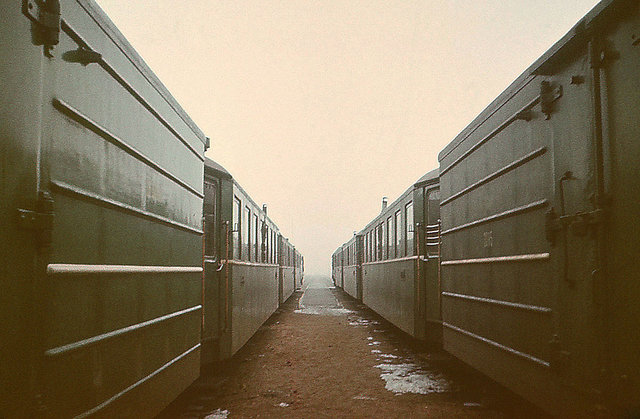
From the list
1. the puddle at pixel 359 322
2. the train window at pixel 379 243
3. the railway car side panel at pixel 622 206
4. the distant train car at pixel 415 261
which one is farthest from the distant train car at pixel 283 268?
the railway car side panel at pixel 622 206

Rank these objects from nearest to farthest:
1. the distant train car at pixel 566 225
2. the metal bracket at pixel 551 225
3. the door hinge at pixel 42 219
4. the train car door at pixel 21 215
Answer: the train car door at pixel 21 215
the door hinge at pixel 42 219
the distant train car at pixel 566 225
the metal bracket at pixel 551 225

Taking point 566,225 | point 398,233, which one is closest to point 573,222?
point 566,225

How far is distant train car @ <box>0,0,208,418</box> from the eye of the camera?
220 centimetres

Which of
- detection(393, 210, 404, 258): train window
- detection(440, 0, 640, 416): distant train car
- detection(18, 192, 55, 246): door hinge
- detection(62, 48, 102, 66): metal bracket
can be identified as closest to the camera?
detection(18, 192, 55, 246): door hinge

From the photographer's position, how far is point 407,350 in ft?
28.8

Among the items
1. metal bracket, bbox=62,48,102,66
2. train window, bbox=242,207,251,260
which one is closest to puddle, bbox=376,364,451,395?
train window, bbox=242,207,251,260

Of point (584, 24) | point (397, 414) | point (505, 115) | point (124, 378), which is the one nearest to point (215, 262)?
point (397, 414)

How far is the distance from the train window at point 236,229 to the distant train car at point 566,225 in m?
3.59

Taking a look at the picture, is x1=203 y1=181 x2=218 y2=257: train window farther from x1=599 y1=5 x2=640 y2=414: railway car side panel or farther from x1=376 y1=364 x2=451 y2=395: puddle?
x1=599 y1=5 x2=640 y2=414: railway car side panel

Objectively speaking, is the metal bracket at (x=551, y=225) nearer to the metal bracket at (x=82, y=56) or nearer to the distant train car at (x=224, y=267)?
the metal bracket at (x=82, y=56)

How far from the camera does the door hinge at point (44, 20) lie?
2.32 meters

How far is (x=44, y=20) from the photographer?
2402 millimetres

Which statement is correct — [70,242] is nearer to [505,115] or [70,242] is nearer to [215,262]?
[505,115]

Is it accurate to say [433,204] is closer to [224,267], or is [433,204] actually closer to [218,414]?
[224,267]
